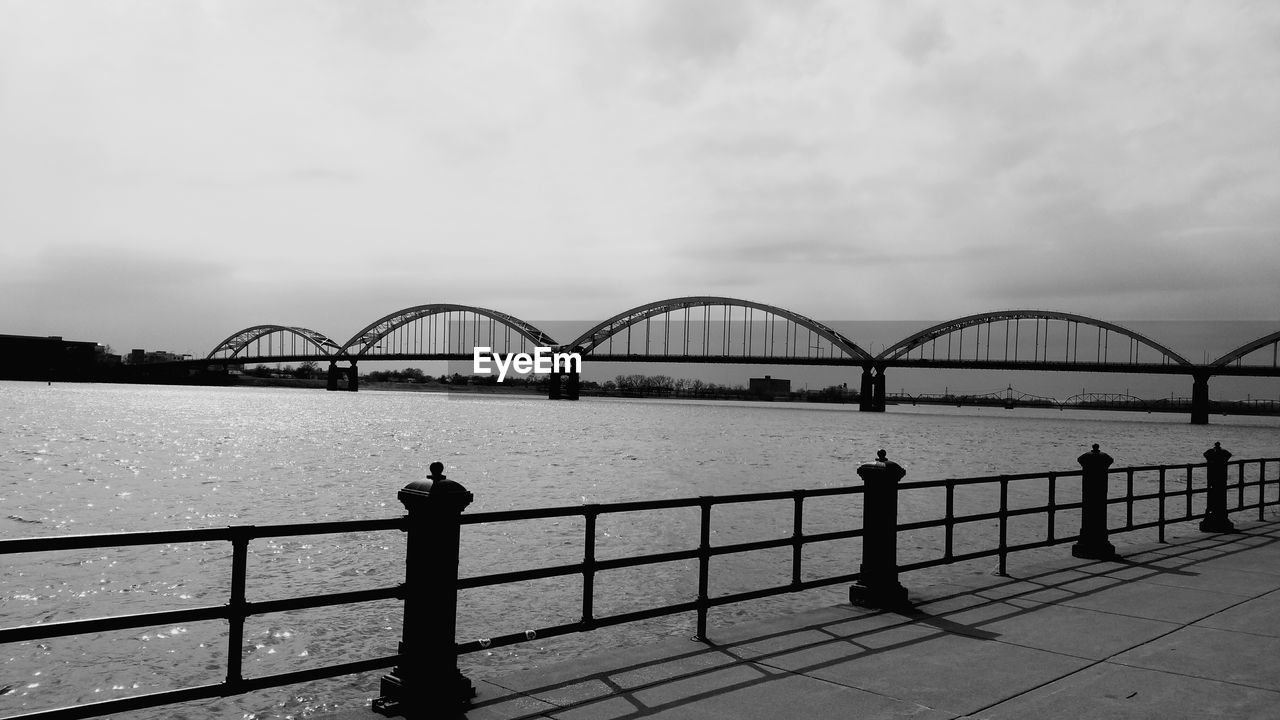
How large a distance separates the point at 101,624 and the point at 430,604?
1.67 m

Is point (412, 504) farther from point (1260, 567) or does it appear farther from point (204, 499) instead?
point (204, 499)

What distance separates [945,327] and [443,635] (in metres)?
162

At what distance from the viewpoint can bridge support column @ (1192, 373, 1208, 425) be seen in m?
145

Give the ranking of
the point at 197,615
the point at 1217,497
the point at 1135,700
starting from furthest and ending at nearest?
1. the point at 1217,497
2. the point at 1135,700
3. the point at 197,615

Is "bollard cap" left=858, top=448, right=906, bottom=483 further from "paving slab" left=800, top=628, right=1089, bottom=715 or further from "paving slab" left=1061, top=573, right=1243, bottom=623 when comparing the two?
"paving slab" left=1061, top=573, right=1243, bottom=623

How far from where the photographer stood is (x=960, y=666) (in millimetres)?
6543

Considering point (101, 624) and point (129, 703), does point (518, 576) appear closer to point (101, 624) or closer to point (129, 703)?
point (129, 703)

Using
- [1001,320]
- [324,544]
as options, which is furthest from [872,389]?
[324,544]

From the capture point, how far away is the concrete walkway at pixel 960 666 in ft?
18.5

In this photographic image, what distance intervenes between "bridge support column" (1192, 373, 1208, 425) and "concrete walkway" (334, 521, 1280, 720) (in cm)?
15646

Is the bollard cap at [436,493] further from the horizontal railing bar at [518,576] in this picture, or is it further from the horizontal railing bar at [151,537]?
the horizontal railing bar at [518,576]

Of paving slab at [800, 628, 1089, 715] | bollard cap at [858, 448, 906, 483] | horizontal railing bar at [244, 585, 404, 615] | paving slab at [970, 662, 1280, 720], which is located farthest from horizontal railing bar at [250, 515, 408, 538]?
bollard cap at [858, 448, 906, 483]

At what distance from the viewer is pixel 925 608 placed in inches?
333

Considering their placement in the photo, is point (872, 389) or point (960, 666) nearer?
point (960, 666)
